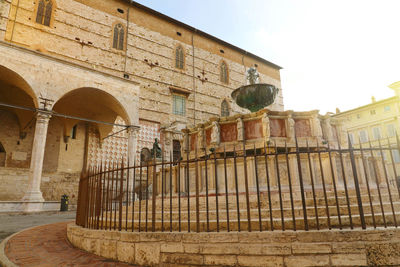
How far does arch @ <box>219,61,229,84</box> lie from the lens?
2544 centimetres

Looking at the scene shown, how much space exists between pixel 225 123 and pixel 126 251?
203 inches

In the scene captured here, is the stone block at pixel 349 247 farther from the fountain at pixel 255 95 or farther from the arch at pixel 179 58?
the arch at pixel 179 58

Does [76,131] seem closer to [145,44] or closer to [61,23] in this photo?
[61,23]

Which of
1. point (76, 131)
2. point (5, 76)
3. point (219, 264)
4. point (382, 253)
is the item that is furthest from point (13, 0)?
point (382, 253)

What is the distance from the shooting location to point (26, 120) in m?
14.6

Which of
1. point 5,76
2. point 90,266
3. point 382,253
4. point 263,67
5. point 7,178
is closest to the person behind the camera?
Result: point 382,253

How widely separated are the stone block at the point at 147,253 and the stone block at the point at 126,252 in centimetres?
7

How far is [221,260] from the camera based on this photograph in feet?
9.27

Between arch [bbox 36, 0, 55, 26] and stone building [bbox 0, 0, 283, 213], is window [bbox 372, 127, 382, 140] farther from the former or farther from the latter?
arch [bbox 36, 0, 55, 26]

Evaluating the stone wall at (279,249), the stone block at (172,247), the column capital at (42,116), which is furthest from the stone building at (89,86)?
the stone wall at (279,249)

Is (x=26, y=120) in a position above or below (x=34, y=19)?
below

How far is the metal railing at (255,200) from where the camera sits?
9.78 ft

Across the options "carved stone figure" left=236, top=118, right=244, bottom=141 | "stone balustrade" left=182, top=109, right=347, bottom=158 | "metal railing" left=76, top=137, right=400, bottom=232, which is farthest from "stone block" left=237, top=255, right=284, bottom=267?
"carved stone figure" left=236, top=118, right=244, bottom=141

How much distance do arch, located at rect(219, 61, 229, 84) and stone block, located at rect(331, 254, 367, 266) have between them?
23580 mm
